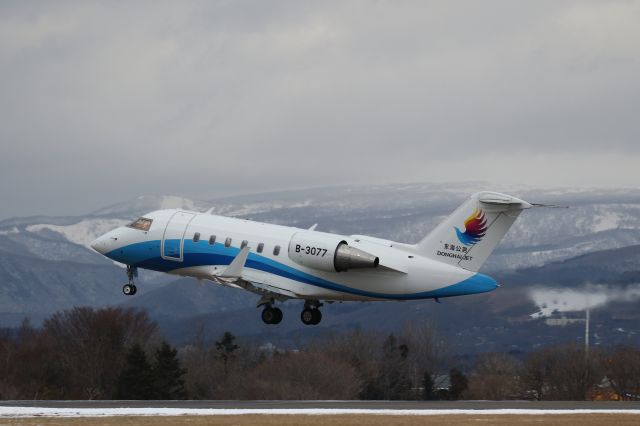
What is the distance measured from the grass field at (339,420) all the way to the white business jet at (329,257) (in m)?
6.05

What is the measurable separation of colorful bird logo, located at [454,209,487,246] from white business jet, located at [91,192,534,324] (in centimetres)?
4

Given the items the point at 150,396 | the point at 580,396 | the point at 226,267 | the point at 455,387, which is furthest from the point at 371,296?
the point at 455,387

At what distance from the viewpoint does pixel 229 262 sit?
202 ft

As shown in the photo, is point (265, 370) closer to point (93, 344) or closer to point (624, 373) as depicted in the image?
point (93, 344)

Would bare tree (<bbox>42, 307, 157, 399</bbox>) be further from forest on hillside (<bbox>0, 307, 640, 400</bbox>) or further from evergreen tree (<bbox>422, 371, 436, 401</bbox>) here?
evergreen tree (<bbox>422, 371, 436, 401</bbox>)

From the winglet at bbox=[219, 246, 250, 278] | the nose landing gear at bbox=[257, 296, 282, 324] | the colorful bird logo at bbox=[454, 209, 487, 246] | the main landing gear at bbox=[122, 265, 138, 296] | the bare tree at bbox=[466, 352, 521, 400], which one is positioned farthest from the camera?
the bare tree at bbox=[466, 352, 521, 400]

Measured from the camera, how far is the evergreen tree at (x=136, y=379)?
349ft

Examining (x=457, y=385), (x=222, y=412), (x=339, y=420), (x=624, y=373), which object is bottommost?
(x=457, y=385)

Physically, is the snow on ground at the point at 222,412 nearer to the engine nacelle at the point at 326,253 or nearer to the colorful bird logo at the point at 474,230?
the engine nacelle at the point at 326,253

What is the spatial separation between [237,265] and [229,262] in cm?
121

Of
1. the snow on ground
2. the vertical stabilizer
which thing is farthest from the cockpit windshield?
the vertical stabilizer

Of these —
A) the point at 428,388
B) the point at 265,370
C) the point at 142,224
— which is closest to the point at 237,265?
the point at 142,224

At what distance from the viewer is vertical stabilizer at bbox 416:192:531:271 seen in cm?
5912

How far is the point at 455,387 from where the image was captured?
5103 inches
